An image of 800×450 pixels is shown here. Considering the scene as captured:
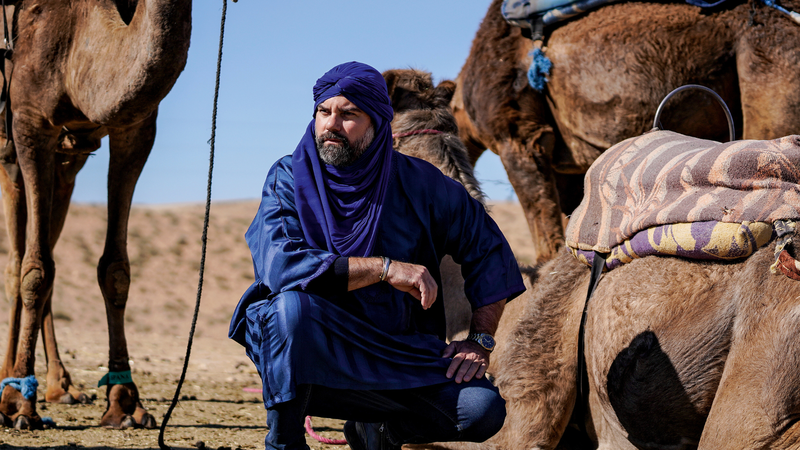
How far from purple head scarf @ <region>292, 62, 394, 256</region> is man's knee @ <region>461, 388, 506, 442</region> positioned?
63 cm

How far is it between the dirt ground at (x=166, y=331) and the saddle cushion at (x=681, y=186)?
6.22 ft

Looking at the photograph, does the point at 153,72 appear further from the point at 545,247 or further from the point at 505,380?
the point at 545,247

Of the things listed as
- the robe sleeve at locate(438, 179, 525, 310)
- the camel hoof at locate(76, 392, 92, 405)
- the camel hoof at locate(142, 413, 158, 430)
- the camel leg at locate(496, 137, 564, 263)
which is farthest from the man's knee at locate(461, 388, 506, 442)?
the camel hoof at locate(76, 392, 92, 405)

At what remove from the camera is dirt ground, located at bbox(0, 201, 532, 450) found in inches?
207

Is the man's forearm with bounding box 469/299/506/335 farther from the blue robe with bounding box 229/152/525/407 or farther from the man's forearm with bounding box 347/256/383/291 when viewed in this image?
the man's forearm with bounding box 347/256/383/291

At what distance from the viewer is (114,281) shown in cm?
588

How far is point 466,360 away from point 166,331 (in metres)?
12.8

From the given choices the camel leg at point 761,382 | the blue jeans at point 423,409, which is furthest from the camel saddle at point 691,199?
the blue jeans at point 423,409

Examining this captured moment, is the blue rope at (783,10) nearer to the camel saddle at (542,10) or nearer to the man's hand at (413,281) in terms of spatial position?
the camel saddle at (542,10)

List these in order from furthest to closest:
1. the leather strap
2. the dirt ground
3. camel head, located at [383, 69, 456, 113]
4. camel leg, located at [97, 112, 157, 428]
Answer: camel leg, located at [97, 112, 157, 428], the dirt ground, camel head, located at [383, 69, 456, 113], the leather strap

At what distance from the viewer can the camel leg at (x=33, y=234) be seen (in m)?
5.44

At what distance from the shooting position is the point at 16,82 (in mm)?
5816

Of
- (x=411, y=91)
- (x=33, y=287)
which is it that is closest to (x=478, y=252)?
(x=411, y=91)

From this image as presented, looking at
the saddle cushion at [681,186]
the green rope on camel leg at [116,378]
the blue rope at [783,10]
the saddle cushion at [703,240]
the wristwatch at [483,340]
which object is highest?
the blue rope at [783,10]
